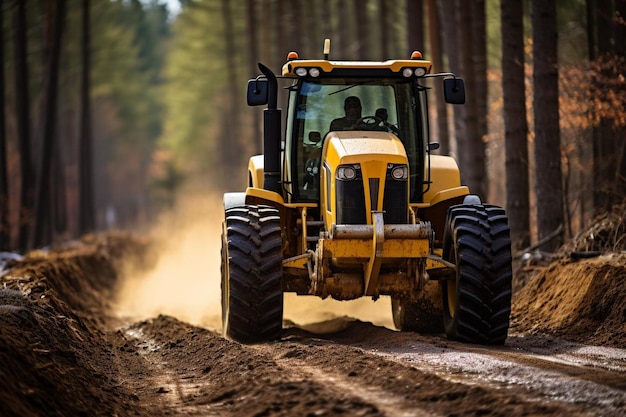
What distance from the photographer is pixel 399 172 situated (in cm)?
1223

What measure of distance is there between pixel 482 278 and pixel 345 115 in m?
2.70

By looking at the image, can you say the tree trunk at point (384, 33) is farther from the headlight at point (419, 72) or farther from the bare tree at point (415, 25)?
the headlight at point (419, 72)

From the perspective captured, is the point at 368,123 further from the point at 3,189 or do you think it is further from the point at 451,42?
the point at 3,189

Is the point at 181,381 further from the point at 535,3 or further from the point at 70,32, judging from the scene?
the point at 70,32

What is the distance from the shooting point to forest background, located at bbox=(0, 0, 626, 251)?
19.5 m

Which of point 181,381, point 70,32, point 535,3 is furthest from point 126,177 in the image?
point 181,381

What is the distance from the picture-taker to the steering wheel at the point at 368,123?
13.2 meters

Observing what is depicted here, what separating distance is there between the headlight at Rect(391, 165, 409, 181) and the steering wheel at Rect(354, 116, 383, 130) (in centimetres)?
112

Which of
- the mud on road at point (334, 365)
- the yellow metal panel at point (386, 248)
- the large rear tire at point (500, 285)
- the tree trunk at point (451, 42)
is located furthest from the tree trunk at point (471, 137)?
the yellow metal panel at point (386, 248)

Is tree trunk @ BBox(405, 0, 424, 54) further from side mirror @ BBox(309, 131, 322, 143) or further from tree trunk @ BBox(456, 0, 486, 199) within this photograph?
side mirror @ BBox(309, 131, 322, 143)

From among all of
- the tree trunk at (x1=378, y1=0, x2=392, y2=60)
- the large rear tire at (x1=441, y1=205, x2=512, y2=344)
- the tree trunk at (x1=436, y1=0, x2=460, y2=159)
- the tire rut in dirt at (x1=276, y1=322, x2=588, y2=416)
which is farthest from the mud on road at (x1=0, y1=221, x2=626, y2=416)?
the tree trunk at (x1=378, y1=0, x2=392, y2=60)

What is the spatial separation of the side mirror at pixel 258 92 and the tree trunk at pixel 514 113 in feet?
26.3

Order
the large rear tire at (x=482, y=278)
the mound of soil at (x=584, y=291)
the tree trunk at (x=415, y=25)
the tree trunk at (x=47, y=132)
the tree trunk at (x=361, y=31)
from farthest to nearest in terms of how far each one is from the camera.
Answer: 1. the tree trunk at (x=361, y=31)
2. the tree trunk at (x=47, y=132)
3. the tree trunk at (x=415, y=25)
4. the mound of soil at (x=584, y=291)
5. the large rear tire at (x=482, y=278)

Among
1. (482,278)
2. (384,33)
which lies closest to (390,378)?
(482,278)
